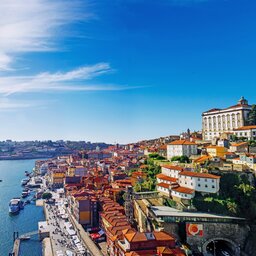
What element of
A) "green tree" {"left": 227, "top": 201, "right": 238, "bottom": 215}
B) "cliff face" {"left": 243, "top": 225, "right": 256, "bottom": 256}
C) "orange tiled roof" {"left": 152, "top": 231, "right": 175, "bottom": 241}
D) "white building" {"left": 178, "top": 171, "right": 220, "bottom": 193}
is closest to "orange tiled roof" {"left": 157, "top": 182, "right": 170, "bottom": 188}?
"white building" {"left": 178, "top": 171, "right": 220, "bottom": 193}

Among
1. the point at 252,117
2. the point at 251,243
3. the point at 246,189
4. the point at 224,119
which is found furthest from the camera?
the point at 224,119

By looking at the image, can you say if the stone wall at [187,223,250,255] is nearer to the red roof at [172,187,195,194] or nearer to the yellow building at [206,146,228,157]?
the red roof at [172,187,195,194]

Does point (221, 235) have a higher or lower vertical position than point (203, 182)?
lower

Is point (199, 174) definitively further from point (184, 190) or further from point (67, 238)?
point (67, 238)

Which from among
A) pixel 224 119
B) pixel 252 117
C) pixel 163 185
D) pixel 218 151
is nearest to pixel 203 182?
pixel 163 185

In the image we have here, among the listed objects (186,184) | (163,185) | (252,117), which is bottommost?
(163,185)
